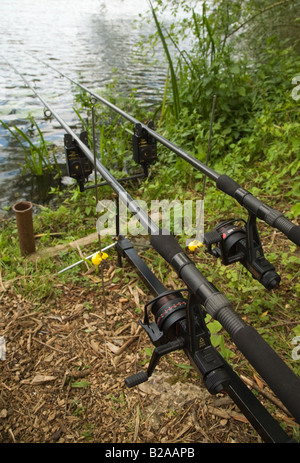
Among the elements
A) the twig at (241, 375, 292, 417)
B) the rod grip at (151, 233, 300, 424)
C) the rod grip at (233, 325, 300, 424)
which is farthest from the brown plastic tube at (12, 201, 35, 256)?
the rod grip at (233, 325, 300, 424)

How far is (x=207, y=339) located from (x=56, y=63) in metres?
9.24

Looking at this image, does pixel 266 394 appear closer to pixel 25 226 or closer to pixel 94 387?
pixel 94 387

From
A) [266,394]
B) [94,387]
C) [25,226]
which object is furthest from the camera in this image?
[25,226]

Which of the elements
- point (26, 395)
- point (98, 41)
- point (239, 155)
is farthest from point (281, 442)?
point (98, 41)

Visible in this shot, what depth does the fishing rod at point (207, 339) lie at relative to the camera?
1044mm

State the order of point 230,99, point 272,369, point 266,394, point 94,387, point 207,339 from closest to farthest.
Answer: point 272,369
point 207,339
point 266,394
point 94,387
point 230,99

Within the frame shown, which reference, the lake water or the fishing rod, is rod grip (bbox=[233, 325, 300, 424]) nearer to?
the fishing rod

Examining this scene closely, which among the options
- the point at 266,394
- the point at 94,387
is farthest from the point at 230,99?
the point at 94,387

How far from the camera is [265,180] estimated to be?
11.8 feet

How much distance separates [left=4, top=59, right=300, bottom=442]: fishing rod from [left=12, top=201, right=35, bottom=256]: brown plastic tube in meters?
1.37

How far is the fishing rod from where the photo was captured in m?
1.04

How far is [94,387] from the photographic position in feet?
6.47

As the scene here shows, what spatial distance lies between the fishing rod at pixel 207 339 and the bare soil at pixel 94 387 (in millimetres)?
347
